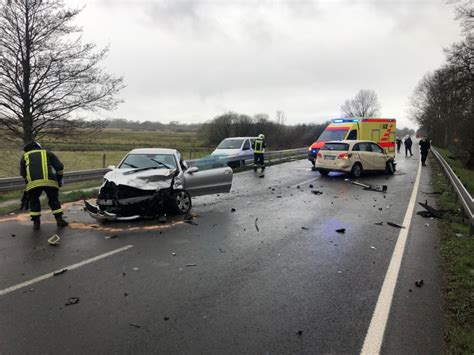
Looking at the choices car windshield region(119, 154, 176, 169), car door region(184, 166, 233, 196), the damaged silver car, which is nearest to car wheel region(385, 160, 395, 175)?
car door region(184, 166, 233, 196)

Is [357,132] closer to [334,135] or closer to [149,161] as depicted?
[334,135]

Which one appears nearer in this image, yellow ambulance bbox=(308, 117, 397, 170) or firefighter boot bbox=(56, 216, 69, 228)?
firefighter boot bbox=(56, 216, 69, 228)

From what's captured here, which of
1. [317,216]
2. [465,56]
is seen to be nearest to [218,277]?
[317,216]

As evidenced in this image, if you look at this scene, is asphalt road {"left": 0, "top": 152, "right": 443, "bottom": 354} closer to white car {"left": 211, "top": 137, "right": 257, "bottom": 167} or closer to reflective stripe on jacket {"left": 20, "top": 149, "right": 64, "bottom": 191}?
reflective stripe on jacket {"left": 20, "top": 149, "right": 64, "bottom": 191}

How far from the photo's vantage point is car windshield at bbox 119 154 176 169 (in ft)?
28.7

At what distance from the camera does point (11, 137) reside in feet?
48.3

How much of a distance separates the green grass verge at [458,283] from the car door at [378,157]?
8.49 meters

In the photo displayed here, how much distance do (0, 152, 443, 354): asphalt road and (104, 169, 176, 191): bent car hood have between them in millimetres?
809

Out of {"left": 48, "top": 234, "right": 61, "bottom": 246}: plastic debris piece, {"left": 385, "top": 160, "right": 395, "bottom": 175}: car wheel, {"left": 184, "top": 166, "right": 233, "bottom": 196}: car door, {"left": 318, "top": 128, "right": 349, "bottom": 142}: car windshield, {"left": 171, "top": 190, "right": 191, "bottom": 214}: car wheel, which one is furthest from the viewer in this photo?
{"left": 318, "top": 128, "right": 349, "bottom": 142}: car windshield

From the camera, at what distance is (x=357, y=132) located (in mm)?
20766

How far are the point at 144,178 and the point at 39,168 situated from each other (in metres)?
2.00

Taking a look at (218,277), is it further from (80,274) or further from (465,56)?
(465,56)

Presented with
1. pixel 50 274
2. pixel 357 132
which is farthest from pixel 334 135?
pixel 50 274

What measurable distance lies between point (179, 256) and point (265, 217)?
3.15 m
